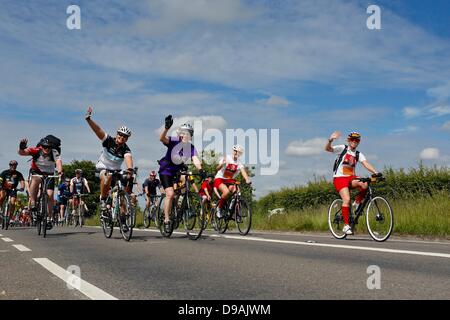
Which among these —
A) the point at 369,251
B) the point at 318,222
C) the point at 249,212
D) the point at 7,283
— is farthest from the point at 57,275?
the point at 318,222

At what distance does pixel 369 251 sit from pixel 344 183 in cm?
316

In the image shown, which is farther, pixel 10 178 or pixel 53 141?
pixel 10 178

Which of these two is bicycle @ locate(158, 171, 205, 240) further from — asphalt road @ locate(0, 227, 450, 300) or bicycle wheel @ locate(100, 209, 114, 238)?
asphalt road @ locate(0, 227, 450, 300)

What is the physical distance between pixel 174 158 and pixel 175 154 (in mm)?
74

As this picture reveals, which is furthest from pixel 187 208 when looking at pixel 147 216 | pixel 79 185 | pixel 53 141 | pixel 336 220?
pixel 79 185

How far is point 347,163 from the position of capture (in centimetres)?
1039

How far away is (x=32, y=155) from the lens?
1117 cm

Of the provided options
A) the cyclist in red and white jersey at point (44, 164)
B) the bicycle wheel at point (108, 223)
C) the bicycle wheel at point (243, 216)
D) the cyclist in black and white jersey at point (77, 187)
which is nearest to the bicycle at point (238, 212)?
the bicycle wheel at point (243, 216)

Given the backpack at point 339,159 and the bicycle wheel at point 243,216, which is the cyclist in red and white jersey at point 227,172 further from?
the backpack at point 339,159

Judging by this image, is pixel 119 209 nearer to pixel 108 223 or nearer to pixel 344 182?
pixel 108 223

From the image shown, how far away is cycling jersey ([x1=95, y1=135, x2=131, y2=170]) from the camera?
9.64m

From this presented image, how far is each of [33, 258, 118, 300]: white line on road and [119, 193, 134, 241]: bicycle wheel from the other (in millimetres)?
2738
